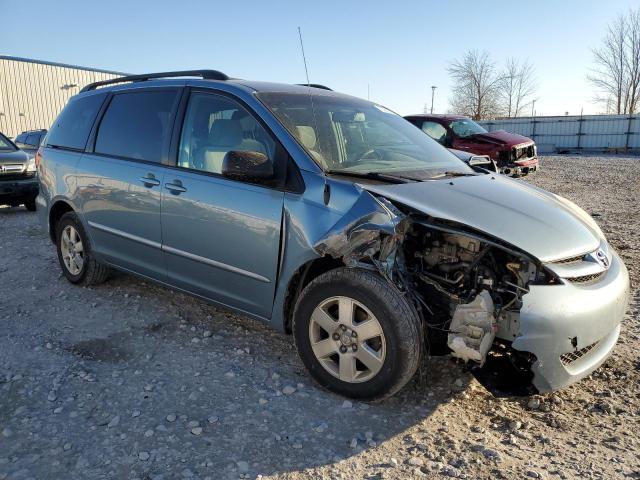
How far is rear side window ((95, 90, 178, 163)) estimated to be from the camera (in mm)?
3873

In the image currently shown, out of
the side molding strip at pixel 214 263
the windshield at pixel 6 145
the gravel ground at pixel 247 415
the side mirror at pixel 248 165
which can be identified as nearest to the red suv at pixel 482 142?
the windshield at pixel 6 145

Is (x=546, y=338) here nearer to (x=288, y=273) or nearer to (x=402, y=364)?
(x=402, y=364)

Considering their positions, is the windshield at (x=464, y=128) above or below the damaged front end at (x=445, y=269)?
above

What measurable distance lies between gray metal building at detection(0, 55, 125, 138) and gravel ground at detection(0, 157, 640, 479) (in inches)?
860

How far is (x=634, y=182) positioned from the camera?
13312mm

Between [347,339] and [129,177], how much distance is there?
2187mm

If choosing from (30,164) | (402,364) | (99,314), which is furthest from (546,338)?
(30,164)

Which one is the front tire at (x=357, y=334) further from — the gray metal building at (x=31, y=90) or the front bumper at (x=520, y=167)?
the gray metal building at (x=31, y=90)

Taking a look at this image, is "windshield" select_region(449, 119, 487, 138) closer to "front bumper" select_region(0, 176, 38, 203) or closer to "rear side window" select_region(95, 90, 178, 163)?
"front bumper" select_region(0, 176, 38, 203)

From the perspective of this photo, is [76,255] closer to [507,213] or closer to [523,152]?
[507,213]

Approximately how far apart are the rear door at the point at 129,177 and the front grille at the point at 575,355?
2.70m

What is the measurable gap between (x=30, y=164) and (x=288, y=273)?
814 cm

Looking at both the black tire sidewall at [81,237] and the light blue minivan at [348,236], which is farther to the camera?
the black tire sidewall at [81,237]

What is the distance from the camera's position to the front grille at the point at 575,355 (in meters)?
2.61
